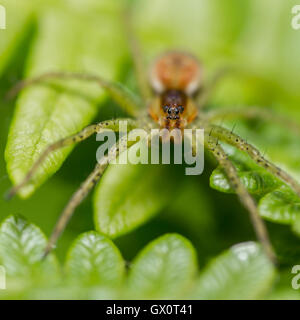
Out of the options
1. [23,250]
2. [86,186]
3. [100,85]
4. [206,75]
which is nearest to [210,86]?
[206,75]

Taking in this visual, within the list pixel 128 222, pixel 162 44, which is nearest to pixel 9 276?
pixel 128 222

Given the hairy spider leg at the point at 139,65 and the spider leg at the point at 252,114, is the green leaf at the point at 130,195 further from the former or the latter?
the hairy spider leg at the point at 139,65

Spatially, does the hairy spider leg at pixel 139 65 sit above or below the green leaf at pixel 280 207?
above

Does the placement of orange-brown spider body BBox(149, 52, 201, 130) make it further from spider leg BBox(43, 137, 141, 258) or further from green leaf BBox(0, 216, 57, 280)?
green leaf BBox(0, 216, 57, 280)

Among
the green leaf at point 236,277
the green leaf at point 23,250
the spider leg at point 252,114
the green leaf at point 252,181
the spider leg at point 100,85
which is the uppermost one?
the spider leg at point 100,85

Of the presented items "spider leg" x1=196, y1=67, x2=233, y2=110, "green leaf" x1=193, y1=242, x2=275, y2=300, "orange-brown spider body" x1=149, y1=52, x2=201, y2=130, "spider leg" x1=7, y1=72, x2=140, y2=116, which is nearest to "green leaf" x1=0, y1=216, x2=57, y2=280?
"green leaf" x1=193, y1=242, x2=275, y2=300

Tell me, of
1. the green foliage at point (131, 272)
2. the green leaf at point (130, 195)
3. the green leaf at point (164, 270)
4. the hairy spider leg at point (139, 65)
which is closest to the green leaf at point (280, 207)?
the green foliage at point (131, 272)

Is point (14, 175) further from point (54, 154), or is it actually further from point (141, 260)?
point (141, 260)
